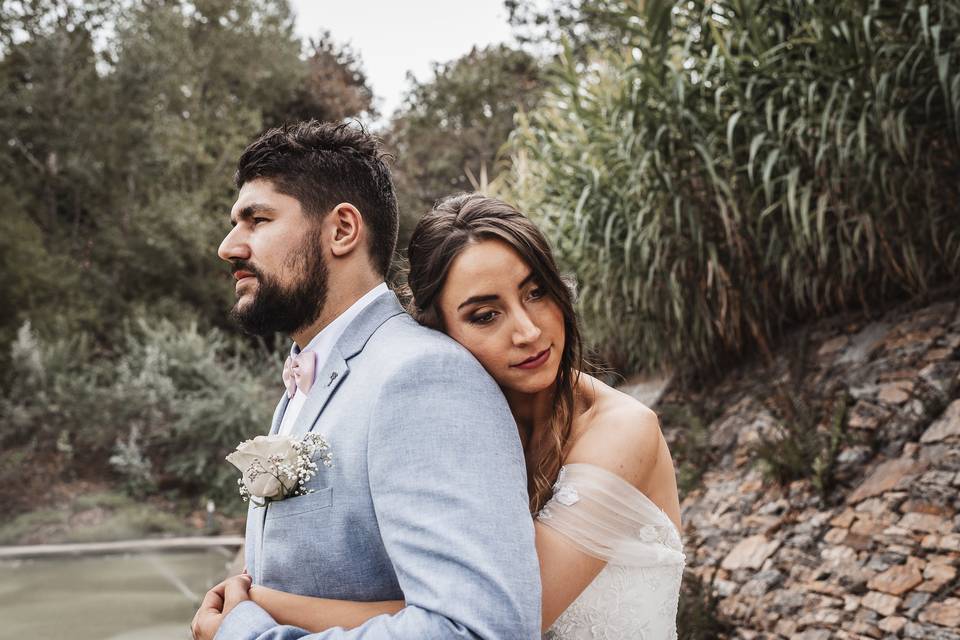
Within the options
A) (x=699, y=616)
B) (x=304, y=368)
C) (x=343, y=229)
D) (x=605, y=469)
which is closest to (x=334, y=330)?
(x=304, y=368)

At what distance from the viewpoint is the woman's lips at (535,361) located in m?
1.74

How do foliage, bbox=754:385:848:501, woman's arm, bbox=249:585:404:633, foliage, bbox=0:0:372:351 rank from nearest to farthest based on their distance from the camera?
woman's arm, bbox=249:585:404:633, foliage, bbox=754:385:848:501, foliage, bbox=0:0:372:351

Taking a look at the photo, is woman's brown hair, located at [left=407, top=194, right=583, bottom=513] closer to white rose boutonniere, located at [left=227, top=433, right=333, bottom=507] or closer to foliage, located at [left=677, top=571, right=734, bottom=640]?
white rose boutonniere, located at [left=227, top=433, right=333, bottom=507]

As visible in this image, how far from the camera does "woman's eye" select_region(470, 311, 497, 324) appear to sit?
1730mm

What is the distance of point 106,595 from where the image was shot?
21.1 feet

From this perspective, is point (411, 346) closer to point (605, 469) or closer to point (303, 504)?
point (303, 504)

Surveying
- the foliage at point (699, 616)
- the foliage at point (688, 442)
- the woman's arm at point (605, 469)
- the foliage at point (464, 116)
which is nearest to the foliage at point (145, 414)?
the foliage at point (688, 442)

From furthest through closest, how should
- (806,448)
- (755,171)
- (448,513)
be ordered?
(755,171)
(806,448)
(448,513)

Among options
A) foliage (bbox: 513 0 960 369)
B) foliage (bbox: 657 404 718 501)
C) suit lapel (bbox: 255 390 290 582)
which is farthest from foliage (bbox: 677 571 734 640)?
suit lapel (bbox: 255 390 290 582)

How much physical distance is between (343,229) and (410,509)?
0.74 m

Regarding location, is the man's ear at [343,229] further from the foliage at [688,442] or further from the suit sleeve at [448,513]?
the foliage at [688,442]

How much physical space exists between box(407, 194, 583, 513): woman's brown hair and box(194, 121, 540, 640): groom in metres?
0.10

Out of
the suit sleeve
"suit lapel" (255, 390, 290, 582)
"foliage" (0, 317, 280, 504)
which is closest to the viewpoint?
the suit sleeve

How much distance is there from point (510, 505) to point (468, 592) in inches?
6.1
